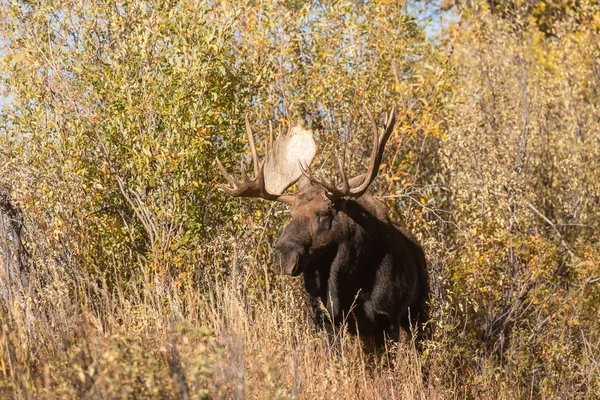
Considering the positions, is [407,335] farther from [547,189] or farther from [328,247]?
[547,189]

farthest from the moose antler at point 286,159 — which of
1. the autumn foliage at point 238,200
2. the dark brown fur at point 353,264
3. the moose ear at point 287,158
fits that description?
the dark brown fur at point 353,264

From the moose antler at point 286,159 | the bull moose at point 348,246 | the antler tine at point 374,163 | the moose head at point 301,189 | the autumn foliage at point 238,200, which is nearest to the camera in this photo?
the moose head at point 301,189

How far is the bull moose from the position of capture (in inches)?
305

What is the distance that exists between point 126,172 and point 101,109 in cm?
62

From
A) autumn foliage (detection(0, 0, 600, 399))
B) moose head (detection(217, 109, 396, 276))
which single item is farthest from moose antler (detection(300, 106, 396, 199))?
autumn foliage (detection(0, 0, 600, 399))

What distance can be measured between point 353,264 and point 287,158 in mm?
1310

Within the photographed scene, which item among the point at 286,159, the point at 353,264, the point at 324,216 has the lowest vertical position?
the point at 353,264

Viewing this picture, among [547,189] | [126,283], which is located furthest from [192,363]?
[547,189]

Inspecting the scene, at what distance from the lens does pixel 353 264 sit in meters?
7.93

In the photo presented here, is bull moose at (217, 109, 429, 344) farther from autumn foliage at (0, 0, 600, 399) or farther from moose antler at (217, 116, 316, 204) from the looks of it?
autumn foliage at (0, 0, 600, 399)

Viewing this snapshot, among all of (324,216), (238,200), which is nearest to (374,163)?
(324,216)

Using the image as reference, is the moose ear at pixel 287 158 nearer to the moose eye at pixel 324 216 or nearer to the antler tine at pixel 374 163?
the antler tine at pixel 374 163

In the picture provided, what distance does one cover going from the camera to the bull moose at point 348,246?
7738 millimetres

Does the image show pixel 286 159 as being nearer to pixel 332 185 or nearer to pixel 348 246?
pixel 332 185
